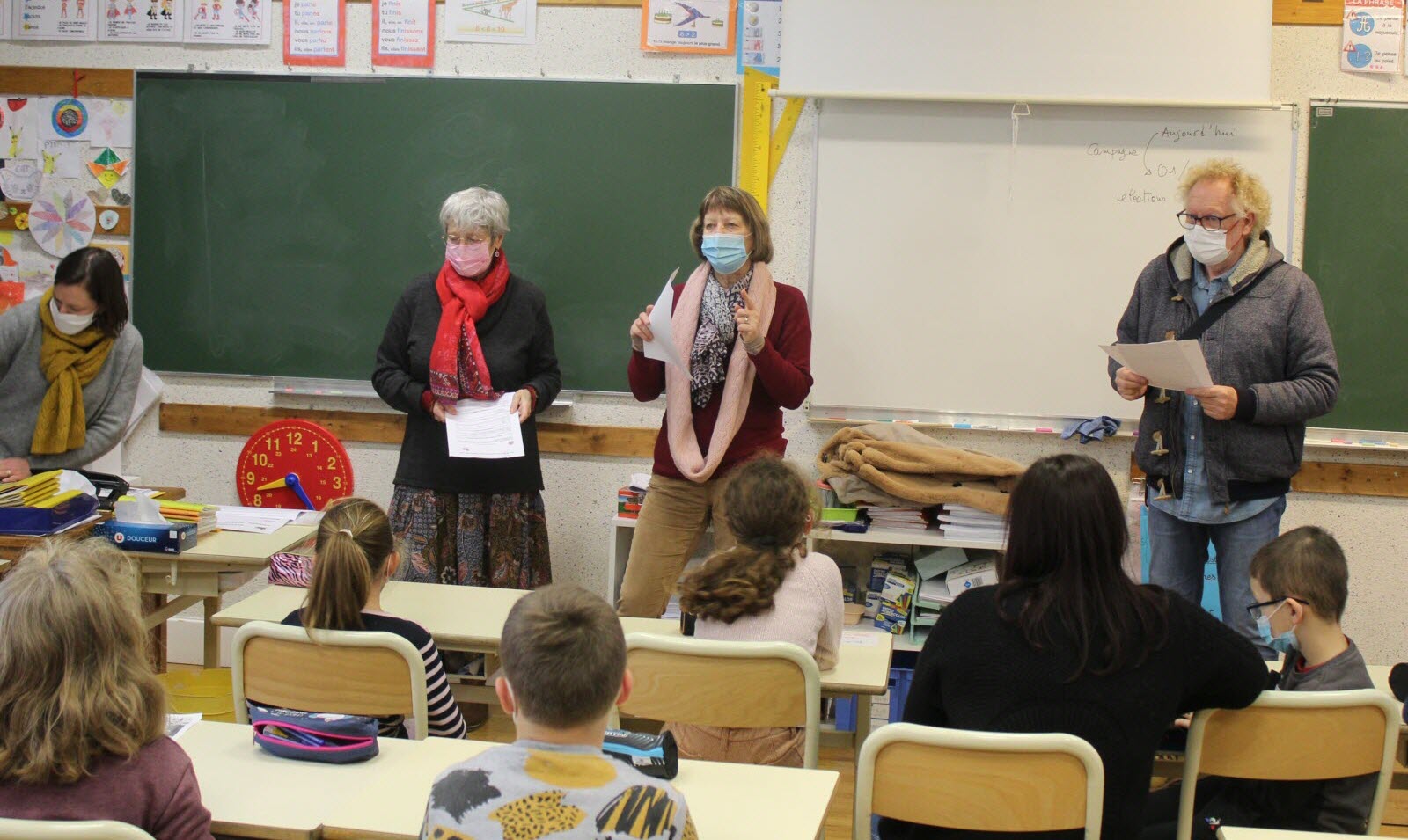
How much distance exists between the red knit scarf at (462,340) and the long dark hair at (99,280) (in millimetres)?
940

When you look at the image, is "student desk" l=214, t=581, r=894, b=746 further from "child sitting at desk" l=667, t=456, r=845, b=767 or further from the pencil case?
the pencil case

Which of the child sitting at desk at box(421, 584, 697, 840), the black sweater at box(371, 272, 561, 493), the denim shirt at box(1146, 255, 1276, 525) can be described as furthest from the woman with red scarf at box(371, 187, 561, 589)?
the child sitting at desk at box(421, 584, 697, 840)

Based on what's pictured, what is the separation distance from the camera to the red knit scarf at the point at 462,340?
3.90 m

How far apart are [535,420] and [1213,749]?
2742 mm

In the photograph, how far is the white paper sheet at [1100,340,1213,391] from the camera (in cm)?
284

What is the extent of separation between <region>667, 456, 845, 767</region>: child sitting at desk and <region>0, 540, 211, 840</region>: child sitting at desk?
3.41 ft

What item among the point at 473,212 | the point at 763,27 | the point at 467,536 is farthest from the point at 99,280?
the point at 763,27

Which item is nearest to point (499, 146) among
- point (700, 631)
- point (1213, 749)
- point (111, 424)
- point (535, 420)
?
point (535, 420)

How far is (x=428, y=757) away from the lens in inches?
78.6

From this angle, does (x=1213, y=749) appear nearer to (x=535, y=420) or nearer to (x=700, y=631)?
(x=700, y=631)

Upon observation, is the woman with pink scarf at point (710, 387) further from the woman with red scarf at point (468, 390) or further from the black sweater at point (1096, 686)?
the black sweater at point (1096, 686)

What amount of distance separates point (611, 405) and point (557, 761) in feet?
10.3

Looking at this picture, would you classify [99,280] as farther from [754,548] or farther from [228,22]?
[754,548]

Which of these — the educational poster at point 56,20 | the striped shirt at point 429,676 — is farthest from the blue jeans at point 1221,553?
the educational poster at point 56,20
